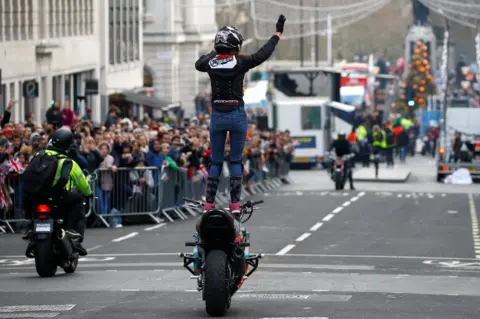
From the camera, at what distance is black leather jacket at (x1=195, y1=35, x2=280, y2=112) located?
1414 centimetres

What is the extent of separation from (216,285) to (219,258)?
11.1 inches

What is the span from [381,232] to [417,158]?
50.8 meters

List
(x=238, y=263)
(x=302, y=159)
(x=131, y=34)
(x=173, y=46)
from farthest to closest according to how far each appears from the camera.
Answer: (x=173, y=46) → (x=131, y=34) → (x=302, y=159) → (x=238, y=263)

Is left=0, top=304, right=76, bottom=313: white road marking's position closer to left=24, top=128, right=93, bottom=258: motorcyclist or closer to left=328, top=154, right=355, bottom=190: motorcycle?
left=24, top=128, right=93, bottom=258: motorcyclist

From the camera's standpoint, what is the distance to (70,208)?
57.7ft

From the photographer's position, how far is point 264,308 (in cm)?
1403

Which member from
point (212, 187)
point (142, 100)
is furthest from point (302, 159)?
point (212, 187)

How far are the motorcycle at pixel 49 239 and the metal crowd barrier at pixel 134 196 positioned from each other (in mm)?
8941

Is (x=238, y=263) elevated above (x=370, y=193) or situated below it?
above

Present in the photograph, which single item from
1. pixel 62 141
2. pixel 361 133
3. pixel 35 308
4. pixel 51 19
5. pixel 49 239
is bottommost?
pixel 361 133

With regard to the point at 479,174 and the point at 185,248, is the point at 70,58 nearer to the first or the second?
the point at 479,174

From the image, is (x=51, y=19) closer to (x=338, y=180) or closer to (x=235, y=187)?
(x=338, y=180)

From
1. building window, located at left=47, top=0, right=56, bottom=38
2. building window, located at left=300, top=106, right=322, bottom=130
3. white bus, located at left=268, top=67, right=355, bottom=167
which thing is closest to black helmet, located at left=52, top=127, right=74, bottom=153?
building window, located at left=47, top=0, right=56, bottom=38

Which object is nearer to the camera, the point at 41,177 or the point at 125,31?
the point at 41,177
